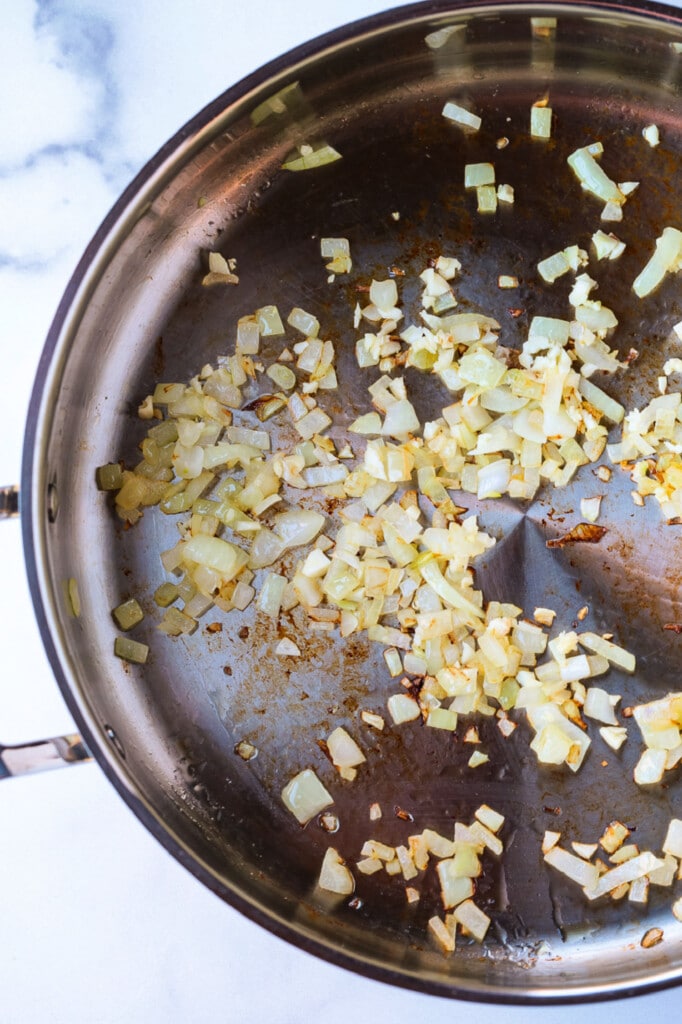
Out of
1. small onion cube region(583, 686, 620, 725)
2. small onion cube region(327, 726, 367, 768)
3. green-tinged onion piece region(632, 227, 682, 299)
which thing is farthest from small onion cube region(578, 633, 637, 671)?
green-tinged onion piece region(632, 227, 682, 299)

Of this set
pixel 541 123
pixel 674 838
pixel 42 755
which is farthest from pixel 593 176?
pixel 42 755

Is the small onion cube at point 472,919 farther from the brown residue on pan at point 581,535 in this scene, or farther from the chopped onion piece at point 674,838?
the brown residue on pan at point 581,535

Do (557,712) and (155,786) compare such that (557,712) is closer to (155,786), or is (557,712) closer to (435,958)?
(435,958)

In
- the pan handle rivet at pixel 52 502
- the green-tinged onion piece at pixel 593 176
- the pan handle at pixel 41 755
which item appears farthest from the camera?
the green-tinged onion piece at pixel 593 176

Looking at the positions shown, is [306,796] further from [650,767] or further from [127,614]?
[650,767]

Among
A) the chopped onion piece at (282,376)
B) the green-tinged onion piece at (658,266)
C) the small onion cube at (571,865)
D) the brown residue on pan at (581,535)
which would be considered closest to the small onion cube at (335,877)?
the small onion cube at (571,865)

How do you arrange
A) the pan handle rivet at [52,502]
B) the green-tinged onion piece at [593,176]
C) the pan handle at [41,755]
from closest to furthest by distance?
the pan handle at [41,755] < the pan handle rivet at [52,502] < the green-tinged onion piece at [593,176]

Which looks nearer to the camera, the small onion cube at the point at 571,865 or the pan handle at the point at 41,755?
the pan handle at the point at 41,755
